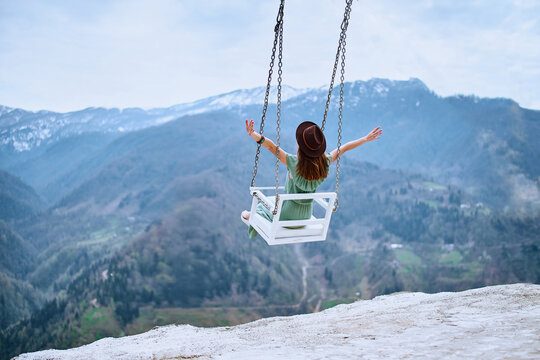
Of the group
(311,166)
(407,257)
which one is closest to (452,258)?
(407,257)

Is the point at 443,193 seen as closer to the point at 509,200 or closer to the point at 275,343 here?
the point at 509,200

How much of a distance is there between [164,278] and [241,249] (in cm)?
2150

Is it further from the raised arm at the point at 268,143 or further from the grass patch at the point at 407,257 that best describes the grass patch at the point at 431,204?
the raised arm at the point at 268,143

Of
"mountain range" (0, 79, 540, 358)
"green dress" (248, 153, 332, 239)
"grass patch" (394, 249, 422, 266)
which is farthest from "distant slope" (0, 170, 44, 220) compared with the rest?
"green dress" (248, 153, 332, 239)

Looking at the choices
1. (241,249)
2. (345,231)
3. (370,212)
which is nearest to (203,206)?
(241,249)

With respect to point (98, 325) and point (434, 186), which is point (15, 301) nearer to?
point (98, 325)

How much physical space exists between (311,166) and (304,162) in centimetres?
10

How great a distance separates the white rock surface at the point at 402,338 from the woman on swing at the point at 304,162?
1658mm

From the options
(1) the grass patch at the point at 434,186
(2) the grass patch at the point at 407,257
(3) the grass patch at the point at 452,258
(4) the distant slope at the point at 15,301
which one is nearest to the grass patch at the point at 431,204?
(1) the grass patch at the point at 434,186

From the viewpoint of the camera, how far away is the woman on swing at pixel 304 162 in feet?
15.2

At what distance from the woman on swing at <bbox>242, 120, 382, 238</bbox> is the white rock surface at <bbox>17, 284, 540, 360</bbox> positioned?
1658 millimetres

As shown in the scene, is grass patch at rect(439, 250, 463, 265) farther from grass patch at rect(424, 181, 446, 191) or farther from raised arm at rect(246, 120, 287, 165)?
raised arm at rect(246, 120, 287, 165)

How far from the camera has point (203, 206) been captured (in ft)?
409

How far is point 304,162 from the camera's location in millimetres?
4754
